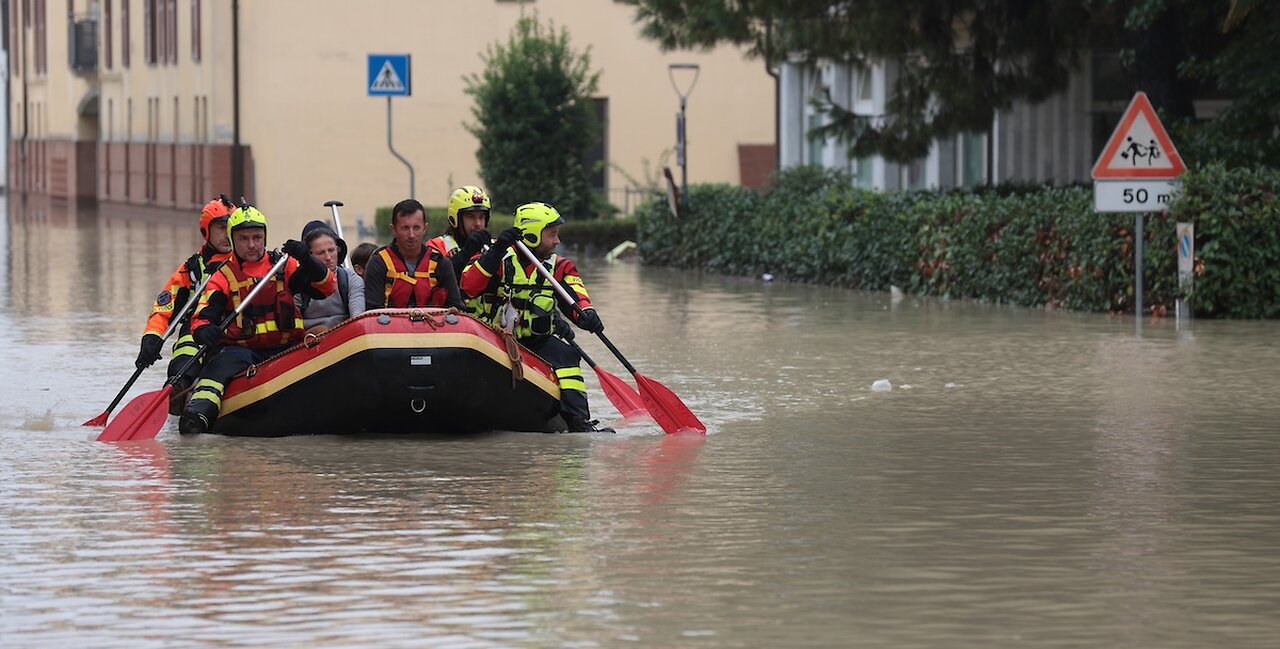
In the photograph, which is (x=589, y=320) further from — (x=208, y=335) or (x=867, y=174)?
(x=867, y=174)

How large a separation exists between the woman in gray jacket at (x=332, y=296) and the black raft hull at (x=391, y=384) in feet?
2.06

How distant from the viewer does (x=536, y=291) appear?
1495 cm

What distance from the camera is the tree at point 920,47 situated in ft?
87.2

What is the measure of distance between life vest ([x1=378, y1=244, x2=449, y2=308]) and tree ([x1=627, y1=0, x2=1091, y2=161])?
12392 mm

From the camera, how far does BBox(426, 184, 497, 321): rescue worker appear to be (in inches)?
578

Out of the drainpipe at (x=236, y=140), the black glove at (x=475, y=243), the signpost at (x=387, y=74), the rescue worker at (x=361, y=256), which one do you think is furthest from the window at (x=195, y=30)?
the black glove at (x=475, y=243)

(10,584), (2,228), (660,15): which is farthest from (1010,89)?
(2,228)

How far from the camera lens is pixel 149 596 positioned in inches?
353

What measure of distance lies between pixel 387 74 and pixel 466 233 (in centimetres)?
2014

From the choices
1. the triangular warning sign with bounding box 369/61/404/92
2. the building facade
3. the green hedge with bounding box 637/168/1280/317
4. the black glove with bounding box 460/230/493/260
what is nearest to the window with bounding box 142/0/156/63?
the building facade

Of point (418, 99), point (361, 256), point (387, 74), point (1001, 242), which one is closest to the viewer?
point (361, 256)

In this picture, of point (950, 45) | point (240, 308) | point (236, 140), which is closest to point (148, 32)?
point (236, 140)

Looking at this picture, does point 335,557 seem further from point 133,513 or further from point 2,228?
point 2,228

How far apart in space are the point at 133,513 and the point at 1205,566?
4.54 meters
